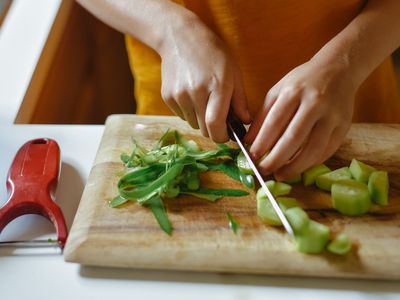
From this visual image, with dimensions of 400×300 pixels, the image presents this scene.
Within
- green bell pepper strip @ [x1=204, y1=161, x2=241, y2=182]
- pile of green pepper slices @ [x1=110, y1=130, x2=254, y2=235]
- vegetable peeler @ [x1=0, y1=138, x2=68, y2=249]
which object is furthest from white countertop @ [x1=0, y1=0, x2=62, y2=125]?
green bell pepper strip @ [x1=204, y1=161, x2=241, y2=182]

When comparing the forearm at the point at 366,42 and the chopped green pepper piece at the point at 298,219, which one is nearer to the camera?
the chopped green pepper piece at the point at 298,219

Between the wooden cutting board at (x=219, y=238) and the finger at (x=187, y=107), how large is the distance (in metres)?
0.12

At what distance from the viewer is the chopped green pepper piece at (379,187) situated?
930mm

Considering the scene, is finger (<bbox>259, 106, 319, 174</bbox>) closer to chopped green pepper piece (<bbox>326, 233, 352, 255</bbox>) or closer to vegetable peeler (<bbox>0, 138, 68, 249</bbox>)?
chopped green pepper piece (<bbox>326, 233, 352, 255</bbox>)

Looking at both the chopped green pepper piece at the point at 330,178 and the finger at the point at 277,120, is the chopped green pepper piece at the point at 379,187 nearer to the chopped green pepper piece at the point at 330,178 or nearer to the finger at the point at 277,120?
the chopped green pepper piece at the point at 330,178

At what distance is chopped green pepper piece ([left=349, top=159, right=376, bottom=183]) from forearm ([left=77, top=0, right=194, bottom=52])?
416 millimetres

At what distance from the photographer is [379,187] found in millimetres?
932

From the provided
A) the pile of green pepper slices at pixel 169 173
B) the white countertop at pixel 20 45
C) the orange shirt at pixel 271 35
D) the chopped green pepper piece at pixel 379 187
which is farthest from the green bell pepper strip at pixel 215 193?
the white countertop at pixel 20 45

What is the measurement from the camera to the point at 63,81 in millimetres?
1785

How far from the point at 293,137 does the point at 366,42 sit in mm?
259

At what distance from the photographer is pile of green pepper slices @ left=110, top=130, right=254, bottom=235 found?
94 centimetres

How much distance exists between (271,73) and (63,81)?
2.75 feet

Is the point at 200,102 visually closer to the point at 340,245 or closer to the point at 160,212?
the point at 160,212

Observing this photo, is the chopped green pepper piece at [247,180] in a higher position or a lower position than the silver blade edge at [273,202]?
lower
